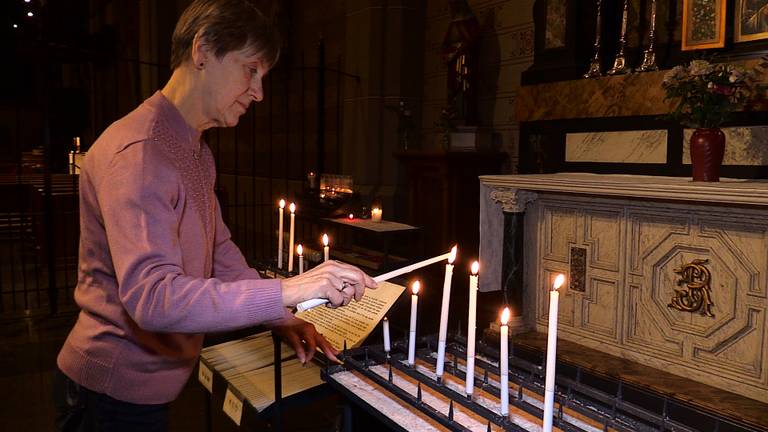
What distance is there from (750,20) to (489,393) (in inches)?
114

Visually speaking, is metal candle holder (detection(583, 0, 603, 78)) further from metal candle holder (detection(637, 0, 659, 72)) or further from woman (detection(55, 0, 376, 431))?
woman (detection(55, 0, 376, 431))

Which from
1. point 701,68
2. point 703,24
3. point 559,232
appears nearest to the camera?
point 701,68

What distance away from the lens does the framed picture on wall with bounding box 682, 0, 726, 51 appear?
3410mm

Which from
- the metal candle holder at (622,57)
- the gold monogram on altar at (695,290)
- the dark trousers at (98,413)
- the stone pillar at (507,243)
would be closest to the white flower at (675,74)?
the metal candle holder at (622,57)

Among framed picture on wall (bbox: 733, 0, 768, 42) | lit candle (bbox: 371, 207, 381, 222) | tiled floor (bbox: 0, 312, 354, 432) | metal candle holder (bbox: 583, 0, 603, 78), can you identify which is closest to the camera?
framed picture on wall (bbox: 733, 0, 768, 42)

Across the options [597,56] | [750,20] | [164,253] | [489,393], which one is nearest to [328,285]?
[164,253]

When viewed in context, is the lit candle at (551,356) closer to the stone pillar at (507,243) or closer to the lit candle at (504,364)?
the lit candle at (504,364)

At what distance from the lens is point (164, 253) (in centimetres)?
117

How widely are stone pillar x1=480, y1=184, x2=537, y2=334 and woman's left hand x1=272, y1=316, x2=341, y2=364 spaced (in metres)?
2.45

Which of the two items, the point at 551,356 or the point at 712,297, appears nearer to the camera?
the point at 551,356

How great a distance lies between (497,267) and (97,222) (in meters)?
3.25

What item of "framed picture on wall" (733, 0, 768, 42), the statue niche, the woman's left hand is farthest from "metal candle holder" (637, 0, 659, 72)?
the woman's left hand

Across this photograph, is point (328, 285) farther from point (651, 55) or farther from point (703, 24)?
point (651, 55)

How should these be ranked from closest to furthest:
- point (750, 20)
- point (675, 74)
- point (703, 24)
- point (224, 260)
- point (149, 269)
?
point (149, 269), point (224, 260), point (675, 74), point (750, 20), point (703, 24)
